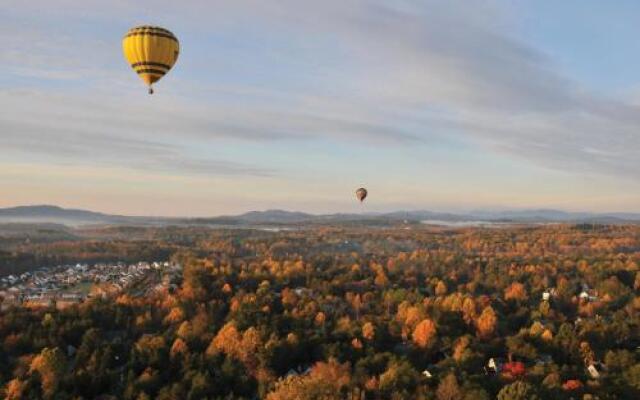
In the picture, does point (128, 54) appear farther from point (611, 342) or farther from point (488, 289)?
point (488, 289)

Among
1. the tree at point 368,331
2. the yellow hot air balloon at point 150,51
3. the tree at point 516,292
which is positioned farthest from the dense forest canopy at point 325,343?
the yellow hot air balloon at point 150,51

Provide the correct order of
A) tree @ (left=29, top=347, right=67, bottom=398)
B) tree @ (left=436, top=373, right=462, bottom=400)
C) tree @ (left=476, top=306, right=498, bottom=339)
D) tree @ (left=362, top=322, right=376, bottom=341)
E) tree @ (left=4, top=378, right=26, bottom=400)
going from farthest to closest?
1. tree @ (left=476, top=306, right=498, bottom=339)
2. tree @ (left=362, top=322, right=376, bottom=341)
3. tree @ (left=29, top=347, right=67, bottom=398)
4. tree @ (left=4, top=378, right=26, bottom=400)
5. tree @ (left=436, top=373, right=462, bottom=400)

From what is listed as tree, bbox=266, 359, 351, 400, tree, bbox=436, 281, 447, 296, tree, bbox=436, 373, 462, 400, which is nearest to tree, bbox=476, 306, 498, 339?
tree, bbox=436, 281, 447, 296

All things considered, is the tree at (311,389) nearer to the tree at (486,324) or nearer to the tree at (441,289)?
the tree at (486,324)

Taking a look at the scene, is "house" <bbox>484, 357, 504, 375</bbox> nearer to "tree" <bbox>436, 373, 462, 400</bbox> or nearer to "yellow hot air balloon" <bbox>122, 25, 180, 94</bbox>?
"tree" <bbox>436, 373, 462, 400</bbox>

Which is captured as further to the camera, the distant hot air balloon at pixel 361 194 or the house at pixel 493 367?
the distant hot air balloon at pixel 361 194

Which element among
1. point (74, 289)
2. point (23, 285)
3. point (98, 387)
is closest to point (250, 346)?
point (98, 387)
